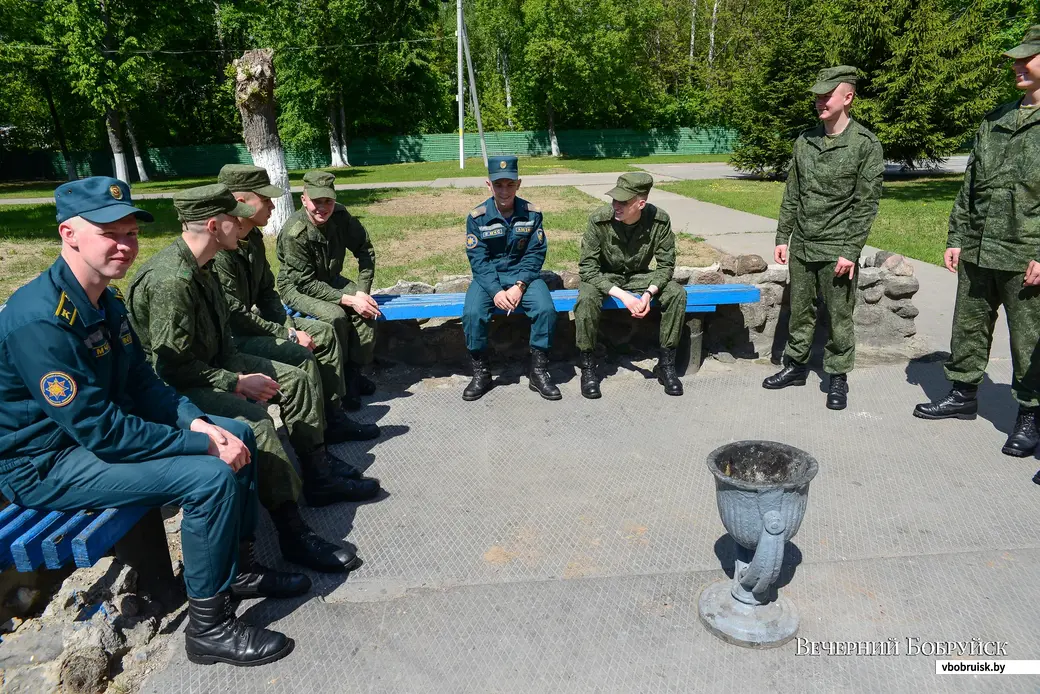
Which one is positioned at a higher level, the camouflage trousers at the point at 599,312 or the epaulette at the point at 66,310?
the epaulette at the point at 66,310

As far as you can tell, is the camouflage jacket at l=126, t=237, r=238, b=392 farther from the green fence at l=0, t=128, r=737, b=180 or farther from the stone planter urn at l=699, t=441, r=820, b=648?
the green fence at l=0, t=128, r=737, b=180

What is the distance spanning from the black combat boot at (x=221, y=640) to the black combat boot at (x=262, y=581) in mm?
293

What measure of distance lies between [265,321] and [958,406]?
389 cm

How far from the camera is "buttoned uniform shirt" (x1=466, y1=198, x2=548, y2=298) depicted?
15.7 feet

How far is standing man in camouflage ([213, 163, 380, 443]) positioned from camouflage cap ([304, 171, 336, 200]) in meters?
0.44


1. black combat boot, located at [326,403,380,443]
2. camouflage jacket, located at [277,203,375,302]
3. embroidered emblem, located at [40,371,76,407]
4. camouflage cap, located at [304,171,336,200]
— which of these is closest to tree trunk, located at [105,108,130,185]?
camouflage jacket, located at [277,203,375,302]

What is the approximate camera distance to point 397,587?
9.32 ft

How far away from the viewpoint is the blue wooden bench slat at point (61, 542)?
2.22 metres

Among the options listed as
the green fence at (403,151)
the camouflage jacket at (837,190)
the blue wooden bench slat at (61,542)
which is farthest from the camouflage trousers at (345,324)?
the green fence at (403,151)

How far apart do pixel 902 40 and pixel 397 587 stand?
17992mm

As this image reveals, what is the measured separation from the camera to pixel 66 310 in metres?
2.15

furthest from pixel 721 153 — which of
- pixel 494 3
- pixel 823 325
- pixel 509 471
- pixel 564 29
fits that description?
pixel 509 471

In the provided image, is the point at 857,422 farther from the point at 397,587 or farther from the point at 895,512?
the point at 397,587

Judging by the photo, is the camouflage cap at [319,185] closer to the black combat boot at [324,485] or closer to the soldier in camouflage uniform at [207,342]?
the soldier in camouflage uniform at [207,342]
